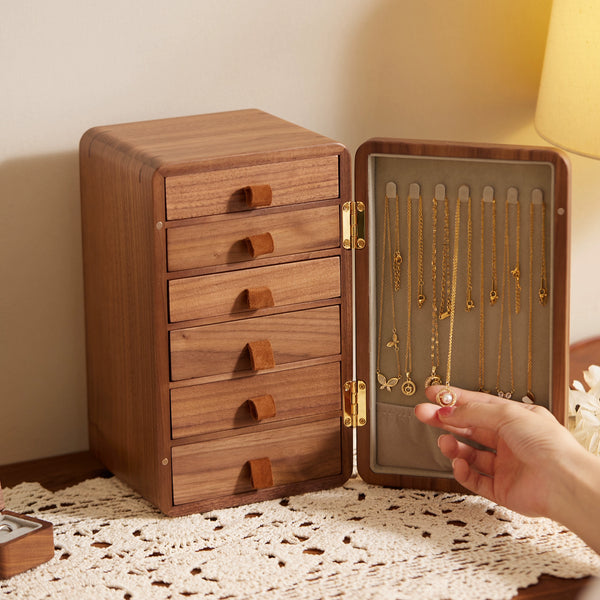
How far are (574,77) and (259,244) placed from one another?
53 cm

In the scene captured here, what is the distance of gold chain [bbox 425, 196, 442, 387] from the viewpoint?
52.2 inches

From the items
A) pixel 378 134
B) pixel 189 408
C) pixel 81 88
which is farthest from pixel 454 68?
pixel 189 408

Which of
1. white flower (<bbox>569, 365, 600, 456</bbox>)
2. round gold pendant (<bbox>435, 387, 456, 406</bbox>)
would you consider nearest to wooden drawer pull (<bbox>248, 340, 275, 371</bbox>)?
round gold pendant (<bbox>435, 387, 456, 406</bbox>)

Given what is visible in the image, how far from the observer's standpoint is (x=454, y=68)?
1.62 metres

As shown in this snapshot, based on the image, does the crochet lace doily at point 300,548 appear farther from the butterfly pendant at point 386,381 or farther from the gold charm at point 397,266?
the gold charm at point 397,266

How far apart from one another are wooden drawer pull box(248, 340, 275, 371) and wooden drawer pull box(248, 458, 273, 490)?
0.12 metres

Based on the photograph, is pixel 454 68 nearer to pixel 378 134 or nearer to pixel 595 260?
pixel 378 134

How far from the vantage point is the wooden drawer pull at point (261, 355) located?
128 centimetres

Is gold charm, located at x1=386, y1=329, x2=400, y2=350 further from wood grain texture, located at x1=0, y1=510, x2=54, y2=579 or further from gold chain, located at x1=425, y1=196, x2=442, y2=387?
wood grain texture, located at x1=0, y1=510, x2=54, y2=579

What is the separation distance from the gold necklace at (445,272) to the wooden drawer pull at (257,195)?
23 cm

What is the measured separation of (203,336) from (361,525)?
0.96ft

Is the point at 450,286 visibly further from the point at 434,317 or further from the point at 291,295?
the point at 291,295

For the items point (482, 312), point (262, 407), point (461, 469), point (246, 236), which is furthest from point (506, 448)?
point (246, 236)

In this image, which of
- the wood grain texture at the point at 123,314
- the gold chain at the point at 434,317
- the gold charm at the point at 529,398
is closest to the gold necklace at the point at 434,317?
the gold chain at the point at 434,317
